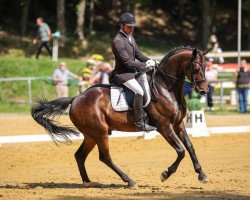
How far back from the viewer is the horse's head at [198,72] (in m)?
12.9

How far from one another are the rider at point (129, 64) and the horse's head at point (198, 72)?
0.66 m

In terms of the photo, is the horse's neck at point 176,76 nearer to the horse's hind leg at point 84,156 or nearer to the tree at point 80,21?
the horse's hind leg at point 84,156

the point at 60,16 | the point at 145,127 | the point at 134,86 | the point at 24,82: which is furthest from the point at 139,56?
the point at 60,16

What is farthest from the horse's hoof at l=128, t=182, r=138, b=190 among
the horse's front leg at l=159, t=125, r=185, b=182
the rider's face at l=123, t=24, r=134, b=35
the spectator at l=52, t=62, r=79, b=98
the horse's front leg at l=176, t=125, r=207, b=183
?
the spectator at l=52, t=62, r=79, b=98

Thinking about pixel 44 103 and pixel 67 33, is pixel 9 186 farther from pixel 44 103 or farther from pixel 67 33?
pixel 67 33

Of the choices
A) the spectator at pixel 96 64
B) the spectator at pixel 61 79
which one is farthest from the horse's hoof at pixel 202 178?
the spectator at pixel 61 79

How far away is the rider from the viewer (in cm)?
1302

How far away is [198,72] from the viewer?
42.4 feet

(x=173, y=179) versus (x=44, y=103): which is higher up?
(x=44, y=103)

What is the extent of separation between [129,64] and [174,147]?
1.54 meters

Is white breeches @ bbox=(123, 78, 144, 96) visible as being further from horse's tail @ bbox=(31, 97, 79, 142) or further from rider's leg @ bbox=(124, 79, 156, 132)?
horse's tail @ bbox=(31, 97, 79, 142)

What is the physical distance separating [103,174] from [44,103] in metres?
1.81

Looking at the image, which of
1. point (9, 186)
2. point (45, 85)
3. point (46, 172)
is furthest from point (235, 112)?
point (9, 186)

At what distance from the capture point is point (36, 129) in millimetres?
22703
